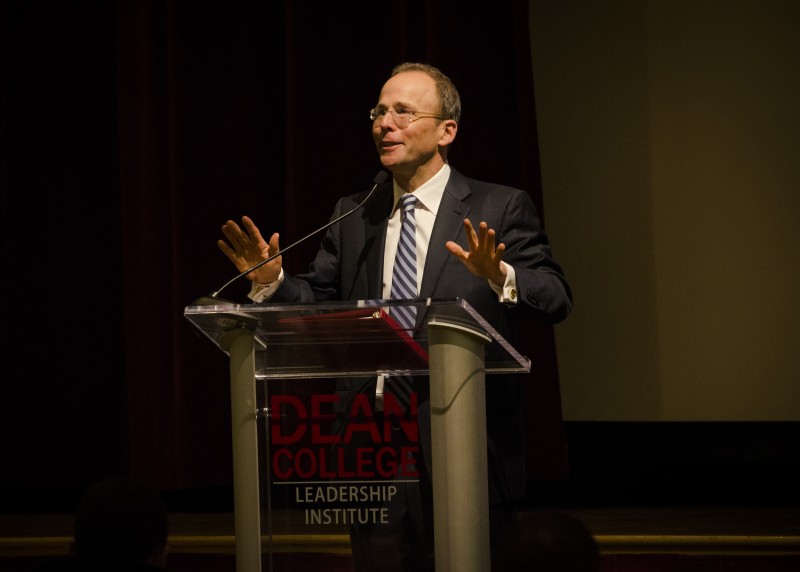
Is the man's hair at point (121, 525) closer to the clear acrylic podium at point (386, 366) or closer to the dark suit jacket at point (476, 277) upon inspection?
the clear acrylic podium at point (386, 366)

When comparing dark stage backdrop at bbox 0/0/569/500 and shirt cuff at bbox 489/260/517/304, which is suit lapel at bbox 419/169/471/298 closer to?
shirt cuff at bbox 489/260/517/304

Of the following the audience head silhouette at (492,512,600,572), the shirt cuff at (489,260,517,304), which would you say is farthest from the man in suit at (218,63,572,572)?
the audience head silhouette at (492,512,600,572)

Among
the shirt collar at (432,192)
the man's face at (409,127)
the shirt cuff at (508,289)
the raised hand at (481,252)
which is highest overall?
the man's face at (409,127)

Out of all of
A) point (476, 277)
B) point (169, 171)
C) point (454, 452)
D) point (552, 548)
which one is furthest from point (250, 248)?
point (169, 171)

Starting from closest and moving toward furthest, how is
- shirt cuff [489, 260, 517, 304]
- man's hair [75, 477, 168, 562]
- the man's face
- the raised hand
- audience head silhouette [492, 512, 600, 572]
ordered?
audience head silhouette [492, 512, 600, 572], man's hair [75, 477, 168, 562], the raised hand, shirt cuff [489, 260, 517, 304], the man's face

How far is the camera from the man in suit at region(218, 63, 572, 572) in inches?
86.2

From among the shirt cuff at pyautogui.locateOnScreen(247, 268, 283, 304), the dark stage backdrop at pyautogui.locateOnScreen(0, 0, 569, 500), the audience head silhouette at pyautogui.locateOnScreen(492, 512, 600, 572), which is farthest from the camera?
the dark stage backdrop at pyautogui.locateOnScreen(0, 0, 569, 500)

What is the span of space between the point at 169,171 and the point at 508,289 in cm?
216

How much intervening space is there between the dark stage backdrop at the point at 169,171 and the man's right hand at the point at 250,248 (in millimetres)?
1553

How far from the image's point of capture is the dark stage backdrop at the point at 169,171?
3.90m

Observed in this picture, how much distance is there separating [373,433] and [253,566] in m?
0.31

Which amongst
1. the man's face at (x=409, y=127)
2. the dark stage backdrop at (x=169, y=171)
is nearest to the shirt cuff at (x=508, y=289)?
the man's face at (x=409, y=127)

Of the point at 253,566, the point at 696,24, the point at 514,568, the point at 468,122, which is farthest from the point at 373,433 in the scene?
the point at 696,24

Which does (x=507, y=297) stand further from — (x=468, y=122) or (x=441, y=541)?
(x=468, y=122)
